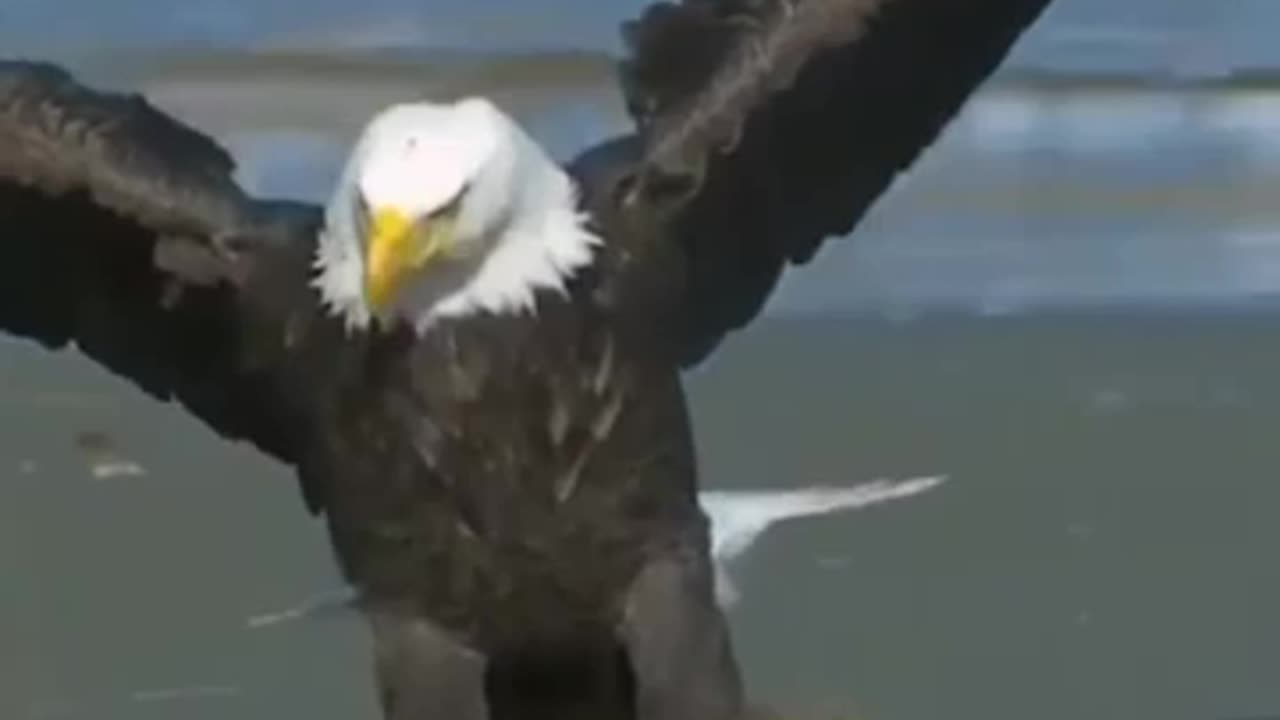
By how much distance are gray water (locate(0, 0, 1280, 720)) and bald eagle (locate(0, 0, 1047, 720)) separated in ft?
0.82

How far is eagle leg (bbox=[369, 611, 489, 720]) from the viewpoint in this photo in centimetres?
254

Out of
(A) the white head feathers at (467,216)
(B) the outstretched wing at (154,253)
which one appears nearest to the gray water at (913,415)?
(B) the outstretched wing at (154,253)

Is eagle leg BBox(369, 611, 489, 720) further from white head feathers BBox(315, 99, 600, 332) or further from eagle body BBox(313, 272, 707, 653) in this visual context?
white head feathers BBox(315, 99, 600, 332)

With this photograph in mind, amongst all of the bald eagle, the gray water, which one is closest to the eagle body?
the bald eagle

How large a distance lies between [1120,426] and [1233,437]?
0.22ft

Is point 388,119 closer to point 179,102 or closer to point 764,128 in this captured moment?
point 764,128

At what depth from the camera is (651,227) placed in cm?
255

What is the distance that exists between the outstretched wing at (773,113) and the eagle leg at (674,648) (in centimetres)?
12

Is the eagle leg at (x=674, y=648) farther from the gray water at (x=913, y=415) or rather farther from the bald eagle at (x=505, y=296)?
the gray water at (x=913, y=415)

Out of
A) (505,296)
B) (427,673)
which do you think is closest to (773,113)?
(505,296)

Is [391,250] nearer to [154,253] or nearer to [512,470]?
[512,470]

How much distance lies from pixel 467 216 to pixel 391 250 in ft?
0.24

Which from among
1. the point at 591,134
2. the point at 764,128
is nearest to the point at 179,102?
the point at 591,134

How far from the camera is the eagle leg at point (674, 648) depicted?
100.0 inches
